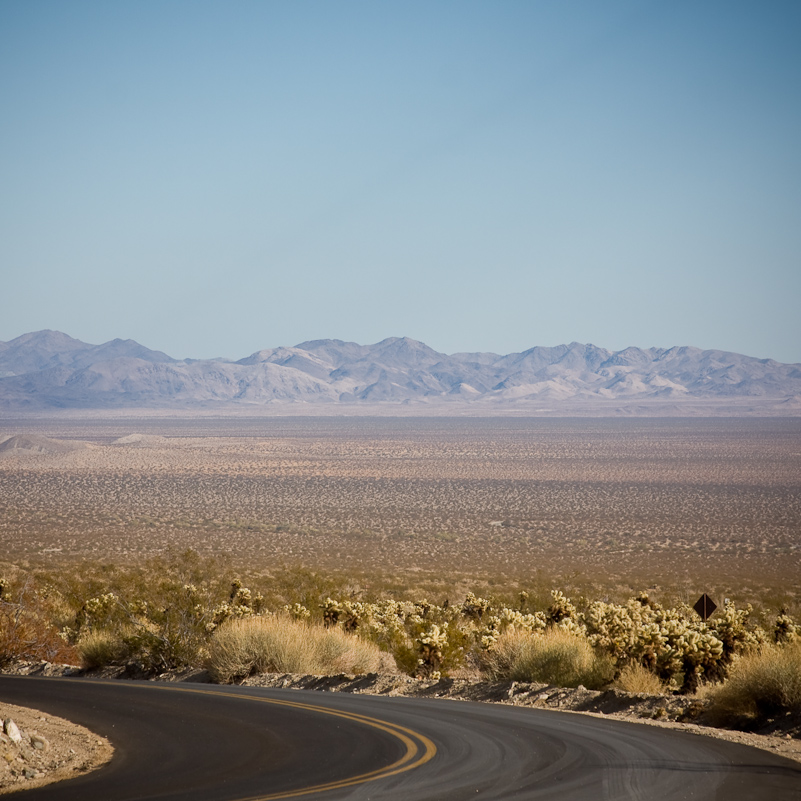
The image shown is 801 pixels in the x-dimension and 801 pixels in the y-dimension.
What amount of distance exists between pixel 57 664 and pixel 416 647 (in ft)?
22.8

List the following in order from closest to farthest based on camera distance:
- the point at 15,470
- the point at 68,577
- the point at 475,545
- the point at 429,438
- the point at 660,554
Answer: the point at 68,577
the point at 660,554
the point at 475,545
the point at 15,470
the point at 429,438

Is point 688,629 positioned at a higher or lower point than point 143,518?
higher

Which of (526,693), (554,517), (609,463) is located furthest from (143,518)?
(609,463)

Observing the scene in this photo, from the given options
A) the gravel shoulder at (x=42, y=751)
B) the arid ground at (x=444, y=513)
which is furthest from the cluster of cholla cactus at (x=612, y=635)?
the arid ground at (x=444, y=513)

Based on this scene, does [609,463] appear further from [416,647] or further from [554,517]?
[416,647]

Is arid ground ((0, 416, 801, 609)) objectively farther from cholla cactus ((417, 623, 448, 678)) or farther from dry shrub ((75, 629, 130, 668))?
dry shrub ((75, 629, 130, 668))

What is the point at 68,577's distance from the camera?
29047 millimetres

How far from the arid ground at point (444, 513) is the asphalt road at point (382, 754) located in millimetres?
19573

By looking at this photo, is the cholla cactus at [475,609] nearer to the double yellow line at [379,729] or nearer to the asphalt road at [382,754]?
the asphalt road at [382,754]

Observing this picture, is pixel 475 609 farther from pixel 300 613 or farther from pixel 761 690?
pixel 761 690

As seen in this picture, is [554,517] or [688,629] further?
[554,517]

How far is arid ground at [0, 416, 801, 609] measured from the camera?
118 feet

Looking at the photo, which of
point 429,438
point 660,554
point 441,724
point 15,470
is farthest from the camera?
point 429,438

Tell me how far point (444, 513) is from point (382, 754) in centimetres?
4409
